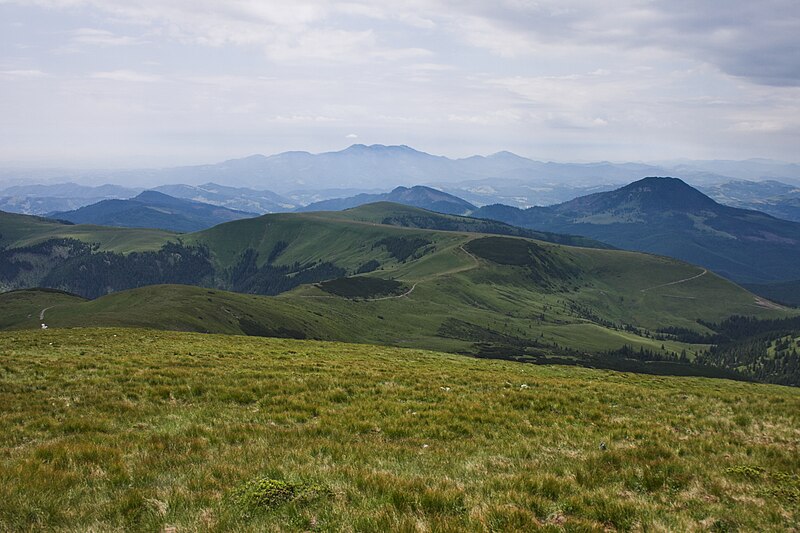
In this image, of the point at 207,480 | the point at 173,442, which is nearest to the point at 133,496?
the point at 207,480

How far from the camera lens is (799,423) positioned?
59.4ft

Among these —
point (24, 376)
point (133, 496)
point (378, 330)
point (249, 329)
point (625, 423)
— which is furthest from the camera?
point (378, 330)

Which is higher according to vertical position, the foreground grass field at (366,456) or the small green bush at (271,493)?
the small green bush at (271,493)

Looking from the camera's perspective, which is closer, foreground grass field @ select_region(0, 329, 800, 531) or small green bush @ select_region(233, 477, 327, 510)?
foreground grass field @ select_region(0, 329, 800, 531)

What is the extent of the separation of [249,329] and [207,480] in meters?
124

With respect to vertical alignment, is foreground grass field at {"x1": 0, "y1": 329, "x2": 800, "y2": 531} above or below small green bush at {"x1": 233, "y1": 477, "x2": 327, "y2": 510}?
below

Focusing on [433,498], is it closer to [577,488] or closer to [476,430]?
[577,488]

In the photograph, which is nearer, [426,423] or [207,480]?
[207,480]

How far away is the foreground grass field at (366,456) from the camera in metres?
7.71

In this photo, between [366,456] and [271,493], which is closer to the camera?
[271,493]

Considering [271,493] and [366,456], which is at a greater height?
[271,493]

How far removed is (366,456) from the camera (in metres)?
11.2

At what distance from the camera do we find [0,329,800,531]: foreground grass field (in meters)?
7.71

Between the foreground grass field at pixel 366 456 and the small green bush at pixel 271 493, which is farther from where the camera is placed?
A: the small green bush at pixel 271 493
